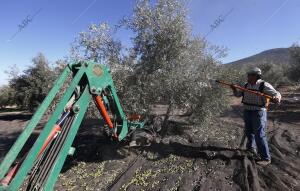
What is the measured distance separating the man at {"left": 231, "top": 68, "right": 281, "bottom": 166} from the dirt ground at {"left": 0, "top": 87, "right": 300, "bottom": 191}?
37cm

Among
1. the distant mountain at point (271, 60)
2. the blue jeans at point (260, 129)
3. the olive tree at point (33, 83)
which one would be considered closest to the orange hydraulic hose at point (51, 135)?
the blue jeans at point (260, 129)

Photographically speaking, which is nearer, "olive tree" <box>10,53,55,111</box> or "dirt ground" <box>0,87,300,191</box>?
"dirt ground" <box>0,87,300,191</box>

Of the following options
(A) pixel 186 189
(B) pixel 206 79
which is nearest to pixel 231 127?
(B) pixel 206 79

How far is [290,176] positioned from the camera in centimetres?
696

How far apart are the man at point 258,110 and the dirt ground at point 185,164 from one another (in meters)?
0.37

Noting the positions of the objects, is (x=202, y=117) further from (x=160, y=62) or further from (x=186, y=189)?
(x=186, y=189)

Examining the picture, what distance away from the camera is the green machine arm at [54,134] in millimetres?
4016

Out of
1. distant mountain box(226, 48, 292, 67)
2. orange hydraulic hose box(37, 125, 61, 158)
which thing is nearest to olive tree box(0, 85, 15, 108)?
distant mountain box(226, 48, 292, 67)

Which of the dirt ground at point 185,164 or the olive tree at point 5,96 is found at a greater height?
the olive tree at point 5,96

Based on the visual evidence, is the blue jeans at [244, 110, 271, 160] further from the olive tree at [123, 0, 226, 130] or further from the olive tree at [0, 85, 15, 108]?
the olive tree at [0, 85, 15, 108]

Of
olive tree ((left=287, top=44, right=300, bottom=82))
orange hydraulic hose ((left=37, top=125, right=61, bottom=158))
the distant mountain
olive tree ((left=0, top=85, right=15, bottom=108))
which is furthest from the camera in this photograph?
the distant mountain

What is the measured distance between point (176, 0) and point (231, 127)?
221 inches

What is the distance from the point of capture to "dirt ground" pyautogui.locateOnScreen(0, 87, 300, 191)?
6911 millimetres

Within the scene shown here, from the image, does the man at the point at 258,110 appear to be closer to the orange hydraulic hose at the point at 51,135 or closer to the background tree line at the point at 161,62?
the background tree line at the point at 161,62
